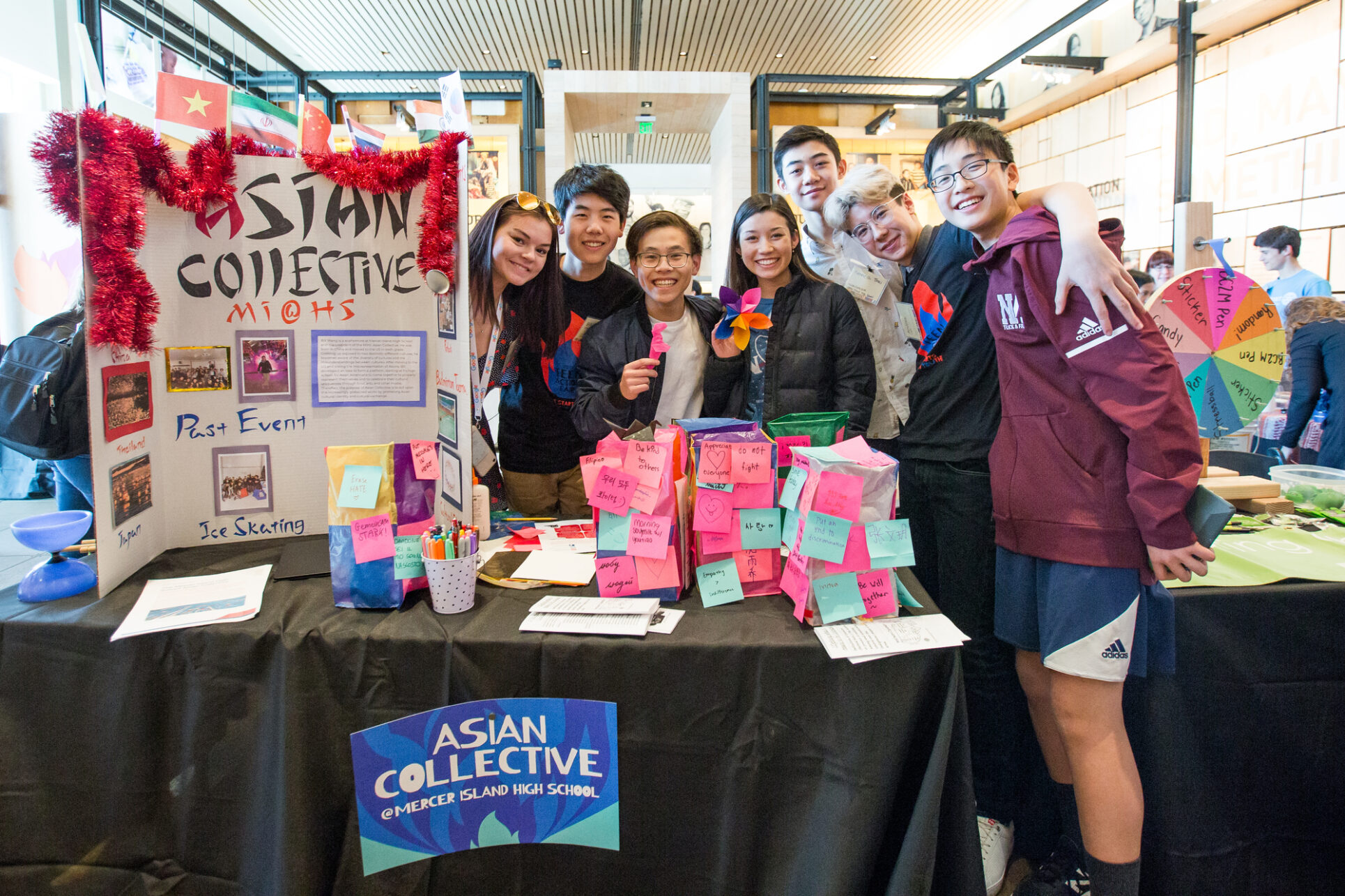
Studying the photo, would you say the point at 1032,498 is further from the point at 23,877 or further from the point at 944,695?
the point at 23,877

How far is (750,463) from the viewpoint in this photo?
46.3 inches

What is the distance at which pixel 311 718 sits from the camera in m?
1.09

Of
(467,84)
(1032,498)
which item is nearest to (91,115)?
(1032,498)

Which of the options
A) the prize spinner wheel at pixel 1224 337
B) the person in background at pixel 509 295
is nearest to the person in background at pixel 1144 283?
the prize spinner wheel at pixel 1224 337

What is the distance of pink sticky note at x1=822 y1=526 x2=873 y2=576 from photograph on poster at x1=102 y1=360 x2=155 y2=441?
4.30 ft

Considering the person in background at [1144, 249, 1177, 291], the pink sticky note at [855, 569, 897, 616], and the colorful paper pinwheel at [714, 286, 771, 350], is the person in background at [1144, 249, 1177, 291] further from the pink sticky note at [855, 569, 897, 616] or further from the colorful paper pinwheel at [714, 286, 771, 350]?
the pink sticky note at [855, 569, 897, 616]

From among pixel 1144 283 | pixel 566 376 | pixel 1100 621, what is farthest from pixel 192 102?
pixel 1144 283

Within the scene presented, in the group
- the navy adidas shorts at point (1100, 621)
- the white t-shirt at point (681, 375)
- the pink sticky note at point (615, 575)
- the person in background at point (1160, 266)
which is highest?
the person in background at point (1160, 266)

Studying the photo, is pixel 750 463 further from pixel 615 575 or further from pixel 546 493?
pixel 546 493

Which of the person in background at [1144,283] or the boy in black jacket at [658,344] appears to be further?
the person in background at [1144,283]

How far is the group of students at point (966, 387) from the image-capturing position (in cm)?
121

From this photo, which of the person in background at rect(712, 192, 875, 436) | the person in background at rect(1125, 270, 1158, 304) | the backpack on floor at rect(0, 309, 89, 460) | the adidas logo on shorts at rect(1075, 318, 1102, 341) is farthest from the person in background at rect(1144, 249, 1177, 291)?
the backpack on floor at rect(0, 309, 89, 460)

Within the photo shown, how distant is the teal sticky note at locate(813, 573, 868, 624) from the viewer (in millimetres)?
1088

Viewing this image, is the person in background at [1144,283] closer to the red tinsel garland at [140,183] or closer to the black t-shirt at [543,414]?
the black t-shirt at [543,414]
